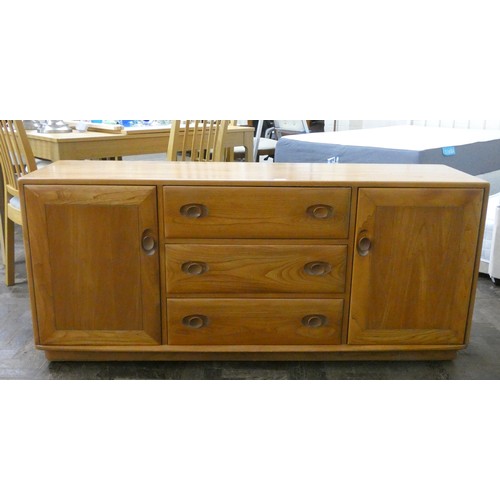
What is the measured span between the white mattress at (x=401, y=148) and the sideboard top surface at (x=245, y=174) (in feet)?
3.62

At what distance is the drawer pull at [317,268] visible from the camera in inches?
68.8

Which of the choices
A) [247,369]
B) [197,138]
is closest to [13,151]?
[197,138]

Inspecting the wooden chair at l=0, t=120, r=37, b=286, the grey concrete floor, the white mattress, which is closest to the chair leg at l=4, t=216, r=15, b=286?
the wooden chair at l=0, t=120, r=37, b=286

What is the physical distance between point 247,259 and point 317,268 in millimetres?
230

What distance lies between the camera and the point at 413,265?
1.75m

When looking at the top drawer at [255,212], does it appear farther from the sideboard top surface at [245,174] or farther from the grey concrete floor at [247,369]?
the grey concrete floor at [247,369]

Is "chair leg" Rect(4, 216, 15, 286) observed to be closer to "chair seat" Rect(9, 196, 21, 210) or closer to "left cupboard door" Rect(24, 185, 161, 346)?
"chair seat" Rect(9, 196, 21, 210)

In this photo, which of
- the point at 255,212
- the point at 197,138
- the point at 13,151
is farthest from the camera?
the point at 197,138

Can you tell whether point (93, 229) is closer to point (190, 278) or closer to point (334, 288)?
point (190, 278)

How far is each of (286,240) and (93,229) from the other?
605mm

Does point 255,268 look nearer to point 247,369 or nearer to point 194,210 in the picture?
point 194,210

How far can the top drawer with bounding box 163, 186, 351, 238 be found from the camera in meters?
1.66
